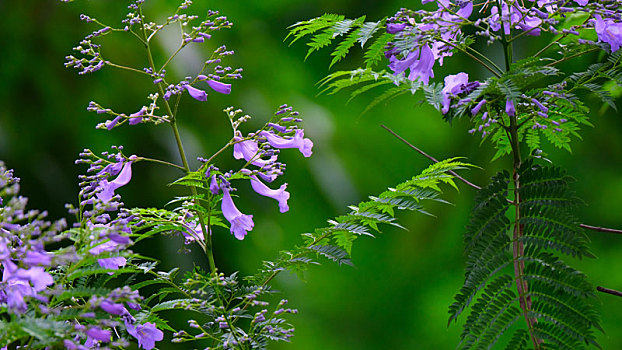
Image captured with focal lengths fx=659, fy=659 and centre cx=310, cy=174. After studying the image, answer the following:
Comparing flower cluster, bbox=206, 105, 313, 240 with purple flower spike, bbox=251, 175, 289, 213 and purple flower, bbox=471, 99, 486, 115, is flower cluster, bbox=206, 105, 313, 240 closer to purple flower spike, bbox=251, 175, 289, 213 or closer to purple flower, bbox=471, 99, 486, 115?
purple flower spike, bbox=251, 175, 289, 213

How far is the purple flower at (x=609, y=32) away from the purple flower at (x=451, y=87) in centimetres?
16

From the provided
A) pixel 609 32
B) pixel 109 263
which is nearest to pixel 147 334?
pixel 109 263

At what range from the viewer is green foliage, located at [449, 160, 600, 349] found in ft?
2.32

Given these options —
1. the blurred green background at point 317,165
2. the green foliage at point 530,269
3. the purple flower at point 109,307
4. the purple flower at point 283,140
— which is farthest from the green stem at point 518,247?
the blurred green background at point 317,165

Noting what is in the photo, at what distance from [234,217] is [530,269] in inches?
14.5

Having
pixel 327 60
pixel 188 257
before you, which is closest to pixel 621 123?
pixel 327 60

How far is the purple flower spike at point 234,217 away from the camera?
843 mm

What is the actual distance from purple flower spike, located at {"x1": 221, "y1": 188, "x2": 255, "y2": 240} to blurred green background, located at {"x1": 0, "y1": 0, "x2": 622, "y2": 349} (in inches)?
48.6

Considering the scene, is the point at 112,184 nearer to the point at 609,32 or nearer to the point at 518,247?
the point at 518,247

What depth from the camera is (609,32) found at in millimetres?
780

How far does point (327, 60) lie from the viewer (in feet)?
8.06


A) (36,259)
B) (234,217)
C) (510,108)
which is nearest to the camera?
(36,259)

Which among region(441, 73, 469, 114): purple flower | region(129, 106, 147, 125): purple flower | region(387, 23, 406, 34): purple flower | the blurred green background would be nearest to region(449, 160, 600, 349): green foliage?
region(441, 73, 469, 114): purple flower

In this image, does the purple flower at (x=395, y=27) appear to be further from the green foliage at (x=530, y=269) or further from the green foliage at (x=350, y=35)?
the green foliage at (x=530, y=269)
